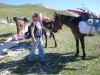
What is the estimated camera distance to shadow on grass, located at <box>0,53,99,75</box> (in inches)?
614

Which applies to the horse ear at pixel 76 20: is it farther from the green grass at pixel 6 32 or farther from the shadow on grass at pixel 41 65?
the green grass at pixel 6 32

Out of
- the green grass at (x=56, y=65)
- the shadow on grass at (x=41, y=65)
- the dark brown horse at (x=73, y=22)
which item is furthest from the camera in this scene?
the dark brown horse at (x=73, y=22)

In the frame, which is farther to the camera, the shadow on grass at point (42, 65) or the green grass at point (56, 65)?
the shadow on grass at point (42, 65)

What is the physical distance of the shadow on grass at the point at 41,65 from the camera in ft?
51.2

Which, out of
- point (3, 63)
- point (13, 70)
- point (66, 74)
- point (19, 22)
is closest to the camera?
point (66, 74)

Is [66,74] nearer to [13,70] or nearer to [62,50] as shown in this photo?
[13,70]

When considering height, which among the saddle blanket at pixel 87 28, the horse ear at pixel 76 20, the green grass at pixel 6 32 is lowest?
the green grass at pixel 6 32

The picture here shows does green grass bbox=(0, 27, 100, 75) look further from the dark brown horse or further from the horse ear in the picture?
the horse ear

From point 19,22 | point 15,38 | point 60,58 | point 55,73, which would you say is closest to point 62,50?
point 60,58

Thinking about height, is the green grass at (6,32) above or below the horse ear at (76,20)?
below

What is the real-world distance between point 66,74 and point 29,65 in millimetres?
2989

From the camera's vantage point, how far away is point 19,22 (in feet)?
120

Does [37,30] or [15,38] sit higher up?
[37,30]

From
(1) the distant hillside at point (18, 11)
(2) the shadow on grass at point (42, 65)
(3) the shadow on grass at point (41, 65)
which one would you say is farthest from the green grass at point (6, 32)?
(1) the distant hillside at point (18, 11)
